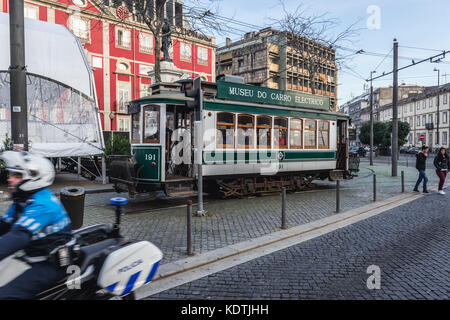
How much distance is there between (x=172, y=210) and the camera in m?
8.82

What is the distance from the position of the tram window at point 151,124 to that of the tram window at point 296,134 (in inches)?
204

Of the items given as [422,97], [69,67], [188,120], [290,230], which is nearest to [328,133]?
[188,120]

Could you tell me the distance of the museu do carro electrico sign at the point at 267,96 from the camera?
10.4m

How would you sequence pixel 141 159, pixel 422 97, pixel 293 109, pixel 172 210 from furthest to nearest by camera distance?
1. pixel 422 97
2. pixel 293 109
3. pixel 141 159
4. pixel 172 210

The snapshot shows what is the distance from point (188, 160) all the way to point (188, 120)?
4.40 feet

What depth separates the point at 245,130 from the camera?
10727mm

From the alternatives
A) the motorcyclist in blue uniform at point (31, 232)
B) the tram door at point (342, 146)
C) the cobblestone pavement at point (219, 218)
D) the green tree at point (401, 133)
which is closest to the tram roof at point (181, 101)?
the cobblestone pavement at point (219, 218)

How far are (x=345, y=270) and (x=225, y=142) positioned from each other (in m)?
6.25

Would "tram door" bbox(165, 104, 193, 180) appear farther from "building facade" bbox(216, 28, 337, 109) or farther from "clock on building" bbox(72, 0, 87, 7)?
"building facade" bbox(216, 28, 337, 109)

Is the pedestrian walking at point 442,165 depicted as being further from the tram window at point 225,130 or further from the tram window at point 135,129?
the tram window at point 135,129

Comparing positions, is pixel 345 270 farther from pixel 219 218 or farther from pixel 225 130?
pixel 225 130

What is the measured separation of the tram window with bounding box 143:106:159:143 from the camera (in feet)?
30.8

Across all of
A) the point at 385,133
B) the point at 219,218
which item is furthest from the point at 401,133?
the point at 219,218

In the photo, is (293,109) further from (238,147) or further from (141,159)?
(141,159)
